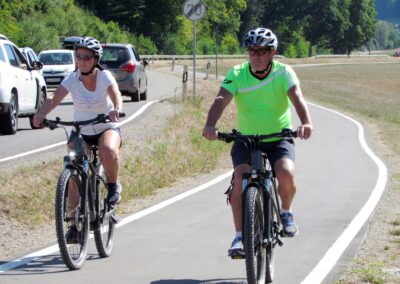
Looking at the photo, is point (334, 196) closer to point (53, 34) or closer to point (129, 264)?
point (129, 264)

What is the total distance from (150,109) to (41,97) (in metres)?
3.66

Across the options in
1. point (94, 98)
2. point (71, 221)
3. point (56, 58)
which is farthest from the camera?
point (56, 58)

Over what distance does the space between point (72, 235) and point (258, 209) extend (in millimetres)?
1695

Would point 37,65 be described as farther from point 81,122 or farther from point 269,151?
Answer: point 269,151

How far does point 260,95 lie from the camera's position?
24.2 ft

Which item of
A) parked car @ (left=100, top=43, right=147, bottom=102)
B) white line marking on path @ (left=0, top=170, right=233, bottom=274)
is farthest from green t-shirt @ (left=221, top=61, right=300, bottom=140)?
parked car @ (left=100, top=43, right=147, bottom=102)

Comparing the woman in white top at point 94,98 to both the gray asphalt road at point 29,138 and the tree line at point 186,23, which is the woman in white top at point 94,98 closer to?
the gray asphalt road at point 29,138

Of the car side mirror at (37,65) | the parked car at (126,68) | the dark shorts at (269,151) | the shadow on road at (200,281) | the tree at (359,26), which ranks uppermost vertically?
the dark shorts at (269,151)

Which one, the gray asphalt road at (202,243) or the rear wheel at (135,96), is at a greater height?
the gray asphalt road at (202,243)

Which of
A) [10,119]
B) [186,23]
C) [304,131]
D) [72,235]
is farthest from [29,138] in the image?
[186,23]

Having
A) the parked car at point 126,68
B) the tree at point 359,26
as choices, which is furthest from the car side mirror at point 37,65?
the tree at point 359,26

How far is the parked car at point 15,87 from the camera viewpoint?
61.0ft

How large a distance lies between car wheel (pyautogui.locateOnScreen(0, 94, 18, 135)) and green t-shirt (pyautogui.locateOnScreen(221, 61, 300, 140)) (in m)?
11.8

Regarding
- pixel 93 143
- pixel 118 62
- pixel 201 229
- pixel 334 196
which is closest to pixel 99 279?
pixel 93 143
